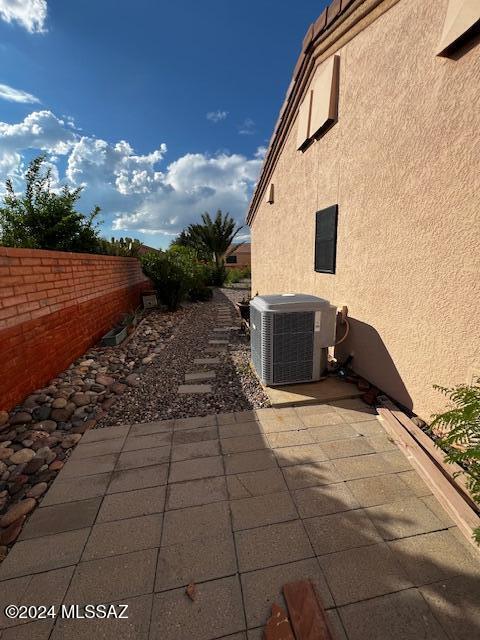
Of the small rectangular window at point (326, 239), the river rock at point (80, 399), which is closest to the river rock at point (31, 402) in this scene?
the river rock at point (80, 399)

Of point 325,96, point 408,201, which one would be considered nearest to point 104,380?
point 408,201

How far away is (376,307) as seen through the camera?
3.33 metres

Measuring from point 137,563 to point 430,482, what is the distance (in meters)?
2.17

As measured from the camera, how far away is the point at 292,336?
3.57 m

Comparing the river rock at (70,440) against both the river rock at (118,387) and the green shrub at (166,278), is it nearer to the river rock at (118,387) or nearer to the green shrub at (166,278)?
the river rock at (118,387)

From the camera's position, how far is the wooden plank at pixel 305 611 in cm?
131

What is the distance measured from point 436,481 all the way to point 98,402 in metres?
3.73

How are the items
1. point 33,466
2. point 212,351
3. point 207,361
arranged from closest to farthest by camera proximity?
point 33,466 < point 207,361 < point 212,351

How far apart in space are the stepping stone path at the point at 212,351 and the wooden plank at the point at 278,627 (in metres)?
2.63

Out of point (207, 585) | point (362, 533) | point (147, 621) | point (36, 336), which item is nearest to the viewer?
point (147, 621)

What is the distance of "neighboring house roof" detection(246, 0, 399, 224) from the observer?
328 centimetres

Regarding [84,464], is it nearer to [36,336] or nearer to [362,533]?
[36,336]

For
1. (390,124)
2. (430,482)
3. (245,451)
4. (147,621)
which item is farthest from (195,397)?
(390,124)

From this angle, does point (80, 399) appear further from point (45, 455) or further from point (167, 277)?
point (167, 277)
